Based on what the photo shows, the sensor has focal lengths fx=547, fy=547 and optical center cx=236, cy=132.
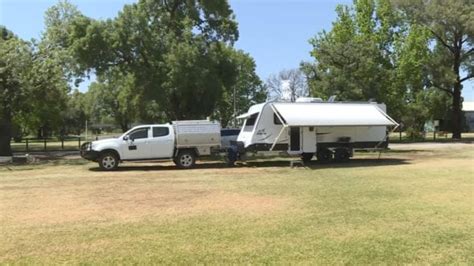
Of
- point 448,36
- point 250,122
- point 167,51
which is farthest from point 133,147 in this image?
point 448,36

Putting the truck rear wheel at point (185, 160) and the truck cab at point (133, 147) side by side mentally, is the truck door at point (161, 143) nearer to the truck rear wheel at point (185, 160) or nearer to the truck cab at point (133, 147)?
the truck cab at point (133, 147)

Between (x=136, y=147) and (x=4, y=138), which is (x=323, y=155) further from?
(x=4, y=138)

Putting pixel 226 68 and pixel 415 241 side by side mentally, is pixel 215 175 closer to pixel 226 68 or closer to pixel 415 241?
pixel 415 241

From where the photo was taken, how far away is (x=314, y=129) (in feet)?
72.6

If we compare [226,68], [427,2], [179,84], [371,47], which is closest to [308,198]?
[179,84]

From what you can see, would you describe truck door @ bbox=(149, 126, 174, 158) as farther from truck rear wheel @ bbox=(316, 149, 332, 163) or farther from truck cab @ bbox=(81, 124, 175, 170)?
truck rear wheel @ bbox=(316, 149, 332, 163)

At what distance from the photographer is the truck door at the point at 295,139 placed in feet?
71.8

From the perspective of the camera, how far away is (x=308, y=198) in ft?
39.3

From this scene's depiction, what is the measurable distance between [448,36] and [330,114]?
104 feet

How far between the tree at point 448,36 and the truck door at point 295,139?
91.4 ft

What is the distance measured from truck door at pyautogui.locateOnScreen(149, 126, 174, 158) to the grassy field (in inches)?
150

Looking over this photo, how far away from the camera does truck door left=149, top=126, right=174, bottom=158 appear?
2066 centimetres

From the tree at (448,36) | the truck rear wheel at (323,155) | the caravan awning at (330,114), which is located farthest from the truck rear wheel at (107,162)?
the tree at (448,36)

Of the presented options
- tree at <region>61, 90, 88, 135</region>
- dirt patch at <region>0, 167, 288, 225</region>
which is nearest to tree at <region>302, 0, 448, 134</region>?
dirt patch at <region>0, 167, 288, 225</region>
